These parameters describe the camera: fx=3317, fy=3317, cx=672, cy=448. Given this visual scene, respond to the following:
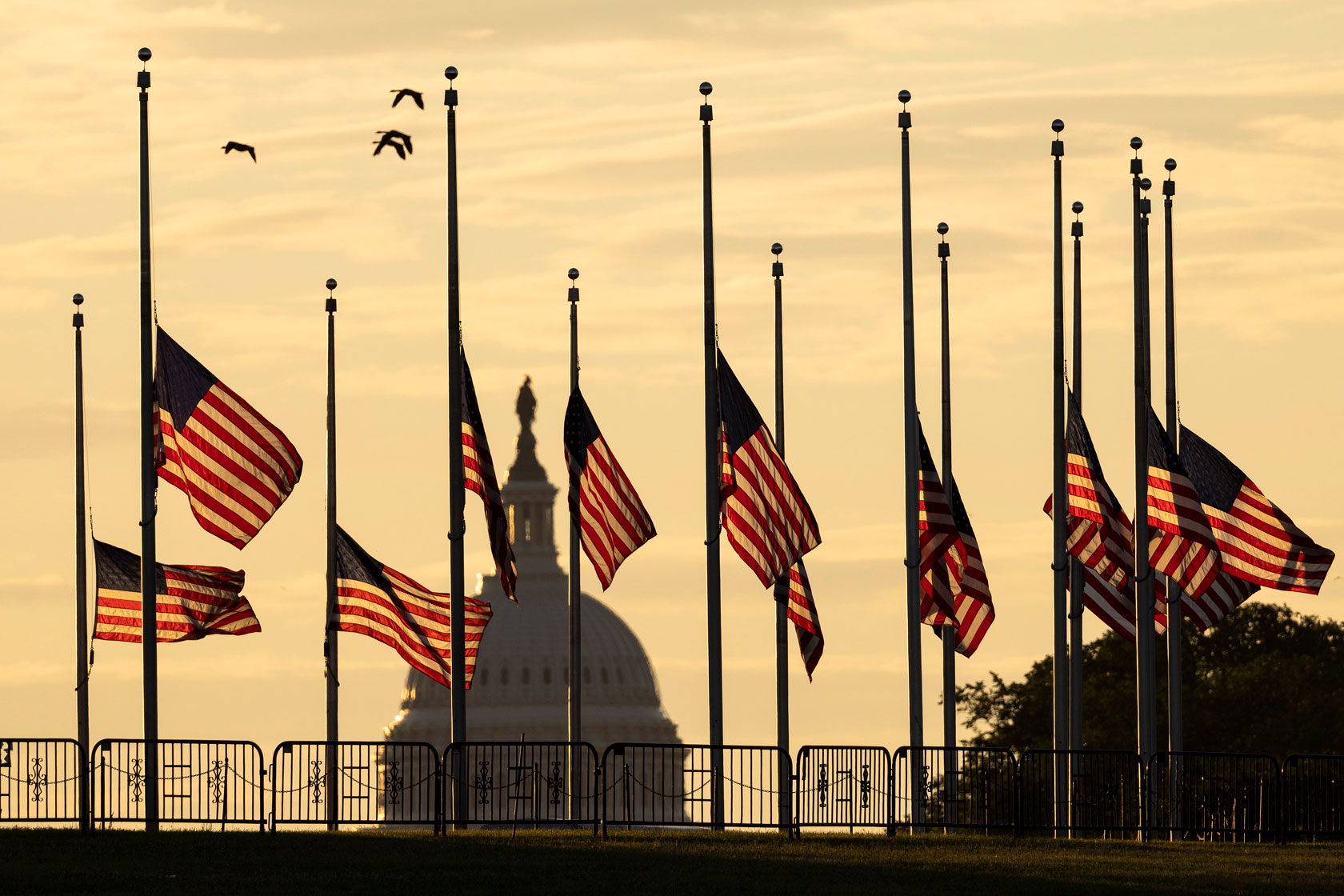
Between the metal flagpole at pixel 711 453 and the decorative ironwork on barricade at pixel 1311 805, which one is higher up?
the metal flagpole at pixel 711 453

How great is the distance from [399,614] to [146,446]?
6.26 m

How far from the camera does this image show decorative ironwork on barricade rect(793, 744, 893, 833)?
45500 mm

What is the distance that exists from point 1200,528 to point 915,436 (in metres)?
4.78

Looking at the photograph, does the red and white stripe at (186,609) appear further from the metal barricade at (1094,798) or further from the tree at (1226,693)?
the tree at (1226,693)

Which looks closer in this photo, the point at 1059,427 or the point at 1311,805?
the point at 1311,805

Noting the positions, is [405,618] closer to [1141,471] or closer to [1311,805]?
[1141,471]

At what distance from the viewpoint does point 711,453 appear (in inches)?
1967

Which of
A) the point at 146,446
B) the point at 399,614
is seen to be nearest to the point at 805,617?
the point at 399,614

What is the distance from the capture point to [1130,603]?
182 ft

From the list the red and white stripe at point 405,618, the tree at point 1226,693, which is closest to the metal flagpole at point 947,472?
the red and white stripe at point 405,618

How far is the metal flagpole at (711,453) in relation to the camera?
49.8 metres

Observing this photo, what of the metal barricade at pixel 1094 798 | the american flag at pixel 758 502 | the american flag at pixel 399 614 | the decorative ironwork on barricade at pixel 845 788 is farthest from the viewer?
the american flag at pixel 399 614

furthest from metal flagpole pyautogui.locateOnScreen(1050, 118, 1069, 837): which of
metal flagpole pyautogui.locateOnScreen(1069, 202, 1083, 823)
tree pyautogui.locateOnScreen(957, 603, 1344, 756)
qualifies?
tree pyautogui.locateOnScreen(957, 603, 1344, 756)

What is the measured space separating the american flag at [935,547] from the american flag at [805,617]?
1.73m
